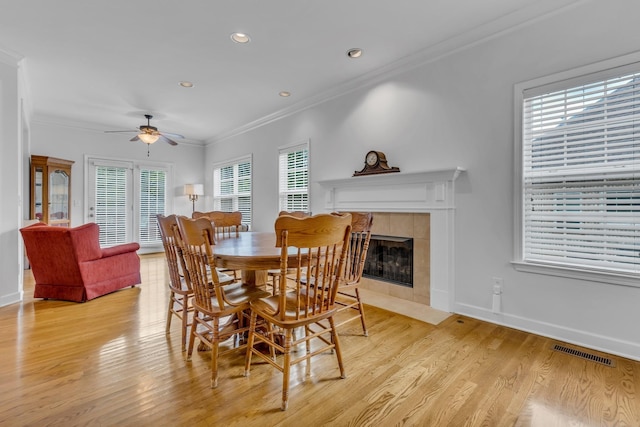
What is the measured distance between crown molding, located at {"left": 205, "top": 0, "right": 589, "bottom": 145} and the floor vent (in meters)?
2.63

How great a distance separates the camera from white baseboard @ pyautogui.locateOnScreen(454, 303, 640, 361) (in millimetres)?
2176

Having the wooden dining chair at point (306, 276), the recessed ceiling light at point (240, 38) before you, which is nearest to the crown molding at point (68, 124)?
the recessed ceiling light at point (240, 38)

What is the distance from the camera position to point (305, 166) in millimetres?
4848

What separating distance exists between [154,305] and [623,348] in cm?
413

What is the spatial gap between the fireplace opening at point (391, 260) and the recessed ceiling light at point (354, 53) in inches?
81.8

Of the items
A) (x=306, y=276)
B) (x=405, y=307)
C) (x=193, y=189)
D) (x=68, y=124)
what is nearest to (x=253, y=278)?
(x=306, y=276)

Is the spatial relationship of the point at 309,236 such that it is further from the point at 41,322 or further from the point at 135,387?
the point at 41,322

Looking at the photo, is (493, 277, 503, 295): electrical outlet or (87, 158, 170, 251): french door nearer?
(493, 277, 503, 295): electrical outlet

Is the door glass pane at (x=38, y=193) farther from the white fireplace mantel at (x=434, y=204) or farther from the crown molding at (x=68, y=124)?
the white fireplace mantel at (x=434, y=204)

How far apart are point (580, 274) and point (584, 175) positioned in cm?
77

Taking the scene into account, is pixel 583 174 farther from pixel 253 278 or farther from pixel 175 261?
pixel 175 261

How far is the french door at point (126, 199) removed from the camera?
623cm

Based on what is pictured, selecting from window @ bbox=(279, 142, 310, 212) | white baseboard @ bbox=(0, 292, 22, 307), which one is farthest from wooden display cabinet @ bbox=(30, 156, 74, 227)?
window @ bbox=(279, 142, 310, 212)

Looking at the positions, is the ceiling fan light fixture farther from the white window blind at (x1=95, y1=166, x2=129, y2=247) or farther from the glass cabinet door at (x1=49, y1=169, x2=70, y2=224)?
the white window blind at (x1=95, y1=166, x2=129, y2=247)
